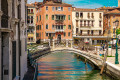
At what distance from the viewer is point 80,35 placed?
5684 cm

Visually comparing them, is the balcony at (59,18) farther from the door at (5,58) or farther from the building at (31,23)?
the door at (5,58)

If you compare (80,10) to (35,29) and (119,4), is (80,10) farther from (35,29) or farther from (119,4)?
(119,4)

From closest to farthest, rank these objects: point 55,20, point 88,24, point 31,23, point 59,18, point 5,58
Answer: point 5,58, point 55,20, point 59,18, point 31,23, point 88,24

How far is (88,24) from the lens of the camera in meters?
57.7

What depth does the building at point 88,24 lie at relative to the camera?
185 ft

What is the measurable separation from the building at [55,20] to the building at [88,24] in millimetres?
2790

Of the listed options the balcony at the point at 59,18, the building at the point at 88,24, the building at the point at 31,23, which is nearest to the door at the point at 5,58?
the balcony at the point at 59,18

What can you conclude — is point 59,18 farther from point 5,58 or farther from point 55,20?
point 5,58

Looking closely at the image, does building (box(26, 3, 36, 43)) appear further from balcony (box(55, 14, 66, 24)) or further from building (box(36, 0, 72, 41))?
balcony (box(55, 14, 66, 24))

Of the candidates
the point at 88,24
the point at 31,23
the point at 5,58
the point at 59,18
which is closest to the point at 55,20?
the point at 59,18

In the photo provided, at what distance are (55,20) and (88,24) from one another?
9302 mm

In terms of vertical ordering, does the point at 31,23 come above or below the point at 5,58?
above

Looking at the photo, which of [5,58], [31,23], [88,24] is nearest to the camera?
[5,58]

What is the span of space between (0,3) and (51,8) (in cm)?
4548
